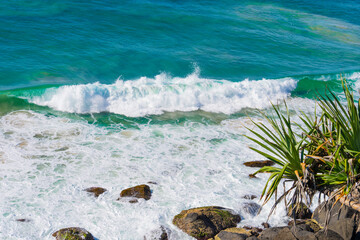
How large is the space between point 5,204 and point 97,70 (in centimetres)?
1202

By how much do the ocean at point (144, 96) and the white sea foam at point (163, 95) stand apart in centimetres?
6

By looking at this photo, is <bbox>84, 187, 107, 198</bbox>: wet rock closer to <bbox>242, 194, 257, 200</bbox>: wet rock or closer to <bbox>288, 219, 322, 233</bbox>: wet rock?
<bbox>242, 194, 257, 200</bbox>: wet rock

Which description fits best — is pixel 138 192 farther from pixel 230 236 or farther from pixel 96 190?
pixel 230 236

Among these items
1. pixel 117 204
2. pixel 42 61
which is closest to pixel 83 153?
pixel 117 204

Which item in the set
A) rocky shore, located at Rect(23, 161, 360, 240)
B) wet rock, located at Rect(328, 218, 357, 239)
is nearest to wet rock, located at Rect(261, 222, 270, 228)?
rocky shore, located at Rect(23, 161, 360, 240)

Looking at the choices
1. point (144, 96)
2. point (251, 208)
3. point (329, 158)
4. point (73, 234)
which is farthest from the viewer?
point (144, 96)

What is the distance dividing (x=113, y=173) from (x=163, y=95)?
7.51 meters

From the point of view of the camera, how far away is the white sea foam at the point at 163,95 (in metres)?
17.5

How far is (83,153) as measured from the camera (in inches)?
520

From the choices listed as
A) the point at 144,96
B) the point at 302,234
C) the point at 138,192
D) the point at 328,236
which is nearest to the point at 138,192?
the point at 138,192

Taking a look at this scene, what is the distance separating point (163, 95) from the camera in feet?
62.0

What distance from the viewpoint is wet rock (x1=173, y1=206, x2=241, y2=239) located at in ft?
29.8

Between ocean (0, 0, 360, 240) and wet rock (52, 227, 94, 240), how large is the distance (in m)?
0.35

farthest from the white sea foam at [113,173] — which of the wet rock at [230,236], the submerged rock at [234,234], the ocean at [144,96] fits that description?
the wet rock at [230,236]
